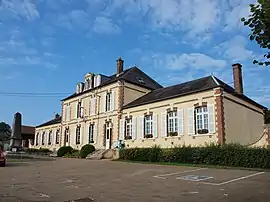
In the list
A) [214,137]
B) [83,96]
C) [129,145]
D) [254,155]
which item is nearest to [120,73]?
[83,96]

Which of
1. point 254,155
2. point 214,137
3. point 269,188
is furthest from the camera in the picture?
point 214,137

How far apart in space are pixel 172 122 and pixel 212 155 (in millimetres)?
5379

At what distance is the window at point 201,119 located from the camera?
18.0 meters

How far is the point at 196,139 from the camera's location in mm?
18312

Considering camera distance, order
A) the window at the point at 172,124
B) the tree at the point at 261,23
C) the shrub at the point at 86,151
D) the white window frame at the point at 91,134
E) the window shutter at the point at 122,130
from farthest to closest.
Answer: the white window frame at the point at 91,134 < the shrub at the point at 86,151 < the window shutter at the point at 122,130 < the window at the point at 172,124 < the tree at the point at 261,23

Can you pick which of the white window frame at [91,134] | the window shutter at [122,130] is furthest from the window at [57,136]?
the window shutter at [122,130]

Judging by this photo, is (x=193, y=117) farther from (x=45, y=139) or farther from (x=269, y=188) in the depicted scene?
(x=45, y=139)

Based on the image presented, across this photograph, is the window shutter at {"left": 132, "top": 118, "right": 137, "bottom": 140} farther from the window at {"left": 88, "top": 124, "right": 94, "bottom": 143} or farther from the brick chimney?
the brick chimney

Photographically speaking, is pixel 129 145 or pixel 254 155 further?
pixel 129 145

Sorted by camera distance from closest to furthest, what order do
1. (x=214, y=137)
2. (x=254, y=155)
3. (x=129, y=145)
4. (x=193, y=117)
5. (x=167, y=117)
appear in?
(x=254, y=155), (x=214, y=137), (x=193, y=117), (x=167, y=117), (x=129, y=145)

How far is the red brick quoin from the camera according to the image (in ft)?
55.7

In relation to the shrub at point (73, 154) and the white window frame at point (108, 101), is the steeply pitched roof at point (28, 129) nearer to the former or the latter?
the shrub at point (73, 154)

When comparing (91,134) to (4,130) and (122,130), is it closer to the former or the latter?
(122,130)

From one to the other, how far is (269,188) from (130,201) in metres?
4.36
